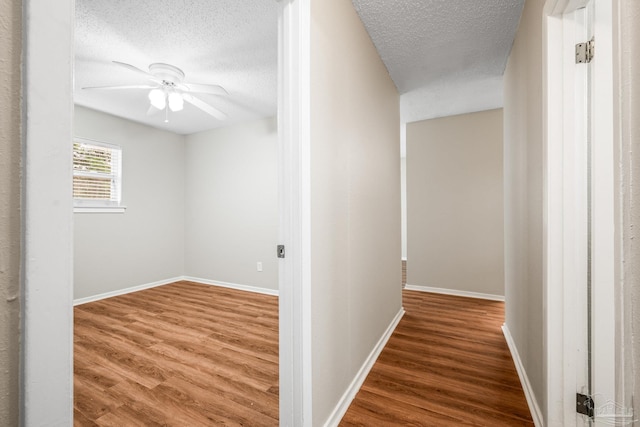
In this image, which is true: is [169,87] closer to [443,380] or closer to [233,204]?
[233,204]

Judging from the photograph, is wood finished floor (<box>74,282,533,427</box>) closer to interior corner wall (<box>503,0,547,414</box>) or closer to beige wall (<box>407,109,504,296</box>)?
interior corner wall (<box>503,0,547,414</box>)

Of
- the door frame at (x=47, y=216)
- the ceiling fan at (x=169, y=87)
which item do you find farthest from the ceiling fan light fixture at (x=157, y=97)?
the door frame at (x=47, y=216)

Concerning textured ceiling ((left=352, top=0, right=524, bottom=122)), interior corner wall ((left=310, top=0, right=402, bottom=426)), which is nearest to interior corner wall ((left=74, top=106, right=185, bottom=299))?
interior corner wall ((left=310, top=0, right=402, bottom=426))

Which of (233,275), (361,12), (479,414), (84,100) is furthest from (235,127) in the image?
(479,414)

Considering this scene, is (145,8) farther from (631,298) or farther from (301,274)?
(631,298)

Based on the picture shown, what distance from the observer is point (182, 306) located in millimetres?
3416

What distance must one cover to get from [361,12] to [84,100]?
11.1 ft

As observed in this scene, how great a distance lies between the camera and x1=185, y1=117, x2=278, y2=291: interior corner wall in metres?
4.04

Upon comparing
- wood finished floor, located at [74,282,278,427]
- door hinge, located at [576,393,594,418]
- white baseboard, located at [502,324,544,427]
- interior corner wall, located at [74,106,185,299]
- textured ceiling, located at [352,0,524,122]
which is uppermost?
textured ceiling, located at [352,0,524,122]

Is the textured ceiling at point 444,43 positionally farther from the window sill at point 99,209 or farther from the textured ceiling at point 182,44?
the window sill at point 99,209

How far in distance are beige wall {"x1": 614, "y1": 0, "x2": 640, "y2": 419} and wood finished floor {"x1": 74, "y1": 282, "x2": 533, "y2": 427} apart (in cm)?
122

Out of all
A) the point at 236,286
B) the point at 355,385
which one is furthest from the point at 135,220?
the point at 355,385

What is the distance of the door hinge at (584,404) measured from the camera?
1.21 meters

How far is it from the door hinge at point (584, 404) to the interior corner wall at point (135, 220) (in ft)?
15.0
